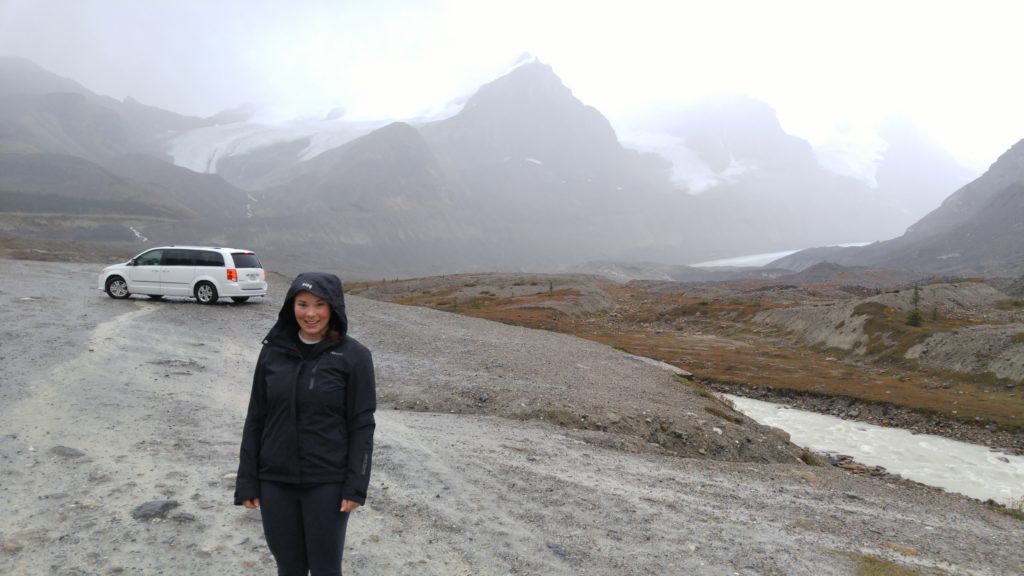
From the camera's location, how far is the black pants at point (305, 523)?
4074mm

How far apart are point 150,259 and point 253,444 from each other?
24.3 metres

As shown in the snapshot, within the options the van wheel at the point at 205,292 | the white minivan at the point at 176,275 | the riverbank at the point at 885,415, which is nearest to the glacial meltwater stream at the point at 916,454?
the riverbank at the point at 885,415

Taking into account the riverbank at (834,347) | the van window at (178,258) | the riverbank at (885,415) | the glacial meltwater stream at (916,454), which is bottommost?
the glacial meltwater stream at (916,454)

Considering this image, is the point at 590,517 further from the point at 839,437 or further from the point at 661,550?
the point at 839,437

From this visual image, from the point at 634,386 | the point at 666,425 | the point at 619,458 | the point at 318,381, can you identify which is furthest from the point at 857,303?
the point at 318,381

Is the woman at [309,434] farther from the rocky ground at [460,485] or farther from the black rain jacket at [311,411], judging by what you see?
the rocky ground at [460,485]

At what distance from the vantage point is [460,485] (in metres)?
8.42

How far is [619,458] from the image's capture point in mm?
11203

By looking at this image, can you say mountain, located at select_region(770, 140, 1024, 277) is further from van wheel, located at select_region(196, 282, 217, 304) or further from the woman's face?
the woman's face

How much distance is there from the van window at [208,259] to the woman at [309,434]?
911 inches

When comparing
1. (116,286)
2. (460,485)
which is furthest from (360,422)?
(116,286)

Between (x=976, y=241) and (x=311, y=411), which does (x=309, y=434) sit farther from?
(x=976, y=241)

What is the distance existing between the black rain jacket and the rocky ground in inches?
90.4

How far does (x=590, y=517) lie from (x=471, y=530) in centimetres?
166
